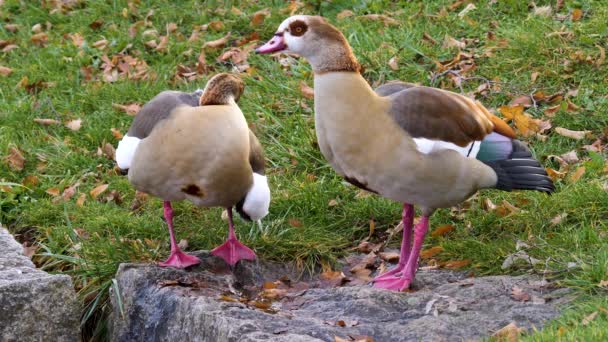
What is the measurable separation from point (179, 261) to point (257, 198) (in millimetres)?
518

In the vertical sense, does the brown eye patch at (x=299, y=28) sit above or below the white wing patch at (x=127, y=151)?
above

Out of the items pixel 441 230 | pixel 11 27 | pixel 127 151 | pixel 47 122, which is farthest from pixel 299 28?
pixel 11 27

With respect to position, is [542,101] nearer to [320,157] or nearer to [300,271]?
[320,157]

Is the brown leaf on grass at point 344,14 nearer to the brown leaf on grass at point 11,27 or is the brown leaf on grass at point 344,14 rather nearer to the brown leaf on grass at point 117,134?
the brown leaf on grass at point 117,134

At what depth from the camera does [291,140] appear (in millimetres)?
6316

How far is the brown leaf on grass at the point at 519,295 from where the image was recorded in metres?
4.05

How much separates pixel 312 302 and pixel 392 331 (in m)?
0.57

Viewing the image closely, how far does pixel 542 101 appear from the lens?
644 cm

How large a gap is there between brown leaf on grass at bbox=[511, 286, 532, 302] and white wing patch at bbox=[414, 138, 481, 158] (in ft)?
2.17

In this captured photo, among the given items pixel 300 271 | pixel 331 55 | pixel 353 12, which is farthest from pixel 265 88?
pixel 331 55

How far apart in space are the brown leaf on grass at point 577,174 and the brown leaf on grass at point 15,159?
3796 millimetres

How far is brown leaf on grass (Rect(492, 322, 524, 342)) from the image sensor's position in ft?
11.7

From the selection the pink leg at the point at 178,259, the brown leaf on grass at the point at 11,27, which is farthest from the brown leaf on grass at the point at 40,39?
the pink leg at the point at 178,259

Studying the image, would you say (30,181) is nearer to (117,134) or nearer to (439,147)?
(117,134)
